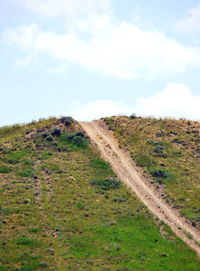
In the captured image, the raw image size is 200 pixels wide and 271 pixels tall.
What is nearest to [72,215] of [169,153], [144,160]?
[144,160]

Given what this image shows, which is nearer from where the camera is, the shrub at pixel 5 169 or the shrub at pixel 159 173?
the shrub at pixel 5 169

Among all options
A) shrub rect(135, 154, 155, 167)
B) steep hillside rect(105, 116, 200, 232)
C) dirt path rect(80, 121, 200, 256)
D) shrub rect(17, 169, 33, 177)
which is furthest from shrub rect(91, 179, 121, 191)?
shrub rect(17, 169, 33, 177)

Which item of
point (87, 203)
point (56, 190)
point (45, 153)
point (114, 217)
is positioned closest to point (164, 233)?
point (114, 217)

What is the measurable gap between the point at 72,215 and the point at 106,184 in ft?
33.0

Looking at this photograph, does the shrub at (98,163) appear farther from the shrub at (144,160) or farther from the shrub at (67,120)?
the shrub at (67,120)

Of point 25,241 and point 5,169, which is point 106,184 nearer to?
point 5,169

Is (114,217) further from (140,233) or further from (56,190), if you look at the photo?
(56,190)

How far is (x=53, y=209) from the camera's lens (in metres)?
53.6

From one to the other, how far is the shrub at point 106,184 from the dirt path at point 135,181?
5.28 feet

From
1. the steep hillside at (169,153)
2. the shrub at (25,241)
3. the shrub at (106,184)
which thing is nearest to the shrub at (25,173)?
the shrub at (106,184)

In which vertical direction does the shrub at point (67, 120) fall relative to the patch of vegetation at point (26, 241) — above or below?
above

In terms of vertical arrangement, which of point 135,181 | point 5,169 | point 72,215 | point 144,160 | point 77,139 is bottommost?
point 72,215

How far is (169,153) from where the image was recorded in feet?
239

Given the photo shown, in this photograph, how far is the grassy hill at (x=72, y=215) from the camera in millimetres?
43406
